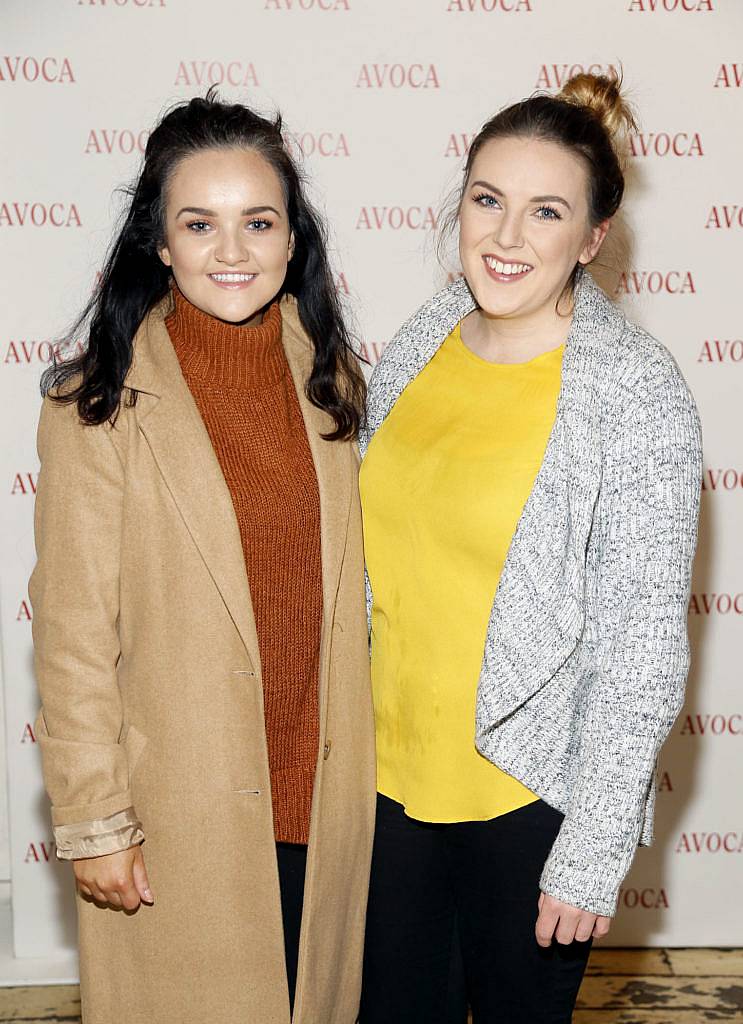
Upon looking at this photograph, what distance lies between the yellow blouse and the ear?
176 millimetres

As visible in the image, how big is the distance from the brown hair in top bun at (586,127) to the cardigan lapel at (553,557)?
24 centimetres

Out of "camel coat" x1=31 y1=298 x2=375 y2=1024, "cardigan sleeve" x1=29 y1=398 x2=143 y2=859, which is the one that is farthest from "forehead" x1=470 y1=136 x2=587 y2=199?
"cardigan sleeve" x1=29 y1=398 x2=143 y2=859

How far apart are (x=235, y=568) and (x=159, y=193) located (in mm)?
587

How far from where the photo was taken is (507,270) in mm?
1737

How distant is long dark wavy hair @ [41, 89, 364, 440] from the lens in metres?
1.65

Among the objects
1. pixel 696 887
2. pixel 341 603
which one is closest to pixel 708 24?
pixel 341 603

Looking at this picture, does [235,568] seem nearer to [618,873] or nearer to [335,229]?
[618,873]

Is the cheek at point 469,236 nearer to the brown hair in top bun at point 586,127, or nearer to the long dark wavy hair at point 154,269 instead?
the brown hair in top bun at point 586,127

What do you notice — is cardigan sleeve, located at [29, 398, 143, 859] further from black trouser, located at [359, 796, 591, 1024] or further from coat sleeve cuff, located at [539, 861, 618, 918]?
coat sleeve cuff, located at [539, 861, 618, 918]

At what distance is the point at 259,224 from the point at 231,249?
0.09 metres

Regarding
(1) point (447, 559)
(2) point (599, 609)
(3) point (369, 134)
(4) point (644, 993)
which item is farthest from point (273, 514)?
Answer: (4) point (644, 993)

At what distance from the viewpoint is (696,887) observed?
10.0 feet

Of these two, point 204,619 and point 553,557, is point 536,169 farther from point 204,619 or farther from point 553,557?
point 204,619

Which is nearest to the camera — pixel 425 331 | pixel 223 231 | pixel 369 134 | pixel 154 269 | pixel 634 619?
pixel 634 619
